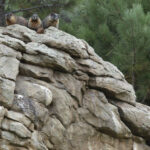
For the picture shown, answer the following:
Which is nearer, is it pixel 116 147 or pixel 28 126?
pixel 28 126

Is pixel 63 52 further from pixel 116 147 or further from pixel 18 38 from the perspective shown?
pixel 116 147

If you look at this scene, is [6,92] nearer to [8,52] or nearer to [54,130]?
[8,52]

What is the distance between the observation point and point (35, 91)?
5.79 meters

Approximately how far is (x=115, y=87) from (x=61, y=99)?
1037 millimetres

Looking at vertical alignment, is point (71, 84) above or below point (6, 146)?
above

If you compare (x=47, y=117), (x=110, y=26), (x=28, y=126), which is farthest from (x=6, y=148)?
(x=110, y=26)

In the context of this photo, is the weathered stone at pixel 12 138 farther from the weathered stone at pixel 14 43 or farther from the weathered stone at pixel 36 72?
the weathered stone at pixel 14 43

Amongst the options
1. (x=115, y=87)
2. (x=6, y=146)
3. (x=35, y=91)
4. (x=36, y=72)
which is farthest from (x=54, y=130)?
(x=115, y=87)

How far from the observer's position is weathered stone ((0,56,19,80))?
18.7ft

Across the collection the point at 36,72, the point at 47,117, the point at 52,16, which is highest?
the point at 52,16

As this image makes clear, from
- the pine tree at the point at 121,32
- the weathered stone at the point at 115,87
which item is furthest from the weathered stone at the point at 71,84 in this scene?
the pine tree at the point at 121,32

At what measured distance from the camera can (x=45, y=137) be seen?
562 centimetres

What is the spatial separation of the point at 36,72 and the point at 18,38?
0.90 meters

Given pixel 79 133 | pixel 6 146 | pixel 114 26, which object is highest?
pixel 114 26
